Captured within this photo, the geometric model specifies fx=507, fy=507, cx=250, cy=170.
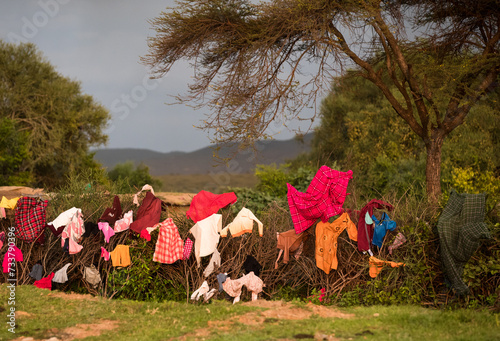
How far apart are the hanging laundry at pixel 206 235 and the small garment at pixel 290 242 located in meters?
0.95

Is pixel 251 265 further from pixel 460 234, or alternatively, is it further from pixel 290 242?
pixel 460 234

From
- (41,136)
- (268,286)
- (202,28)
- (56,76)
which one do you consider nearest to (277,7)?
(202,28)

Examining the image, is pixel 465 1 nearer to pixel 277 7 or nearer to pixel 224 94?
pixel 277 7

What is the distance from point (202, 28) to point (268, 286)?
7.74 meters

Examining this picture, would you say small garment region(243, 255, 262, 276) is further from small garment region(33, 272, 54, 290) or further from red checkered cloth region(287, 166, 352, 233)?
small garment region(33, 272, 54, 290)

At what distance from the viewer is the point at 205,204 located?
26.3ft

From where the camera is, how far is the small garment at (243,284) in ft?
24.1

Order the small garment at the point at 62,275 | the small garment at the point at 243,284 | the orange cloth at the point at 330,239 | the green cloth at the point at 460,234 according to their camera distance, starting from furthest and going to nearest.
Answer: the small garment at the point at 62,275
the small garment at the point at 243,284
the orange cloth at the point at 330,239
the green cloth at the point at 460,234

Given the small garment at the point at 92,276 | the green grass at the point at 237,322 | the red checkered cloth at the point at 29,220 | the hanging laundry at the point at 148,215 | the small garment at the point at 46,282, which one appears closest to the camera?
the green grass at the point at 237,322

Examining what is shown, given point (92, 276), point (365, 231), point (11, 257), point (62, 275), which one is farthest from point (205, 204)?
point (11, 257)

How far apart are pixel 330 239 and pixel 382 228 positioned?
742mm

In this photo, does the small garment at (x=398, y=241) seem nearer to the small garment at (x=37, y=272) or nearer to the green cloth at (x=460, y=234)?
the green cloth at (x=460, y=234)

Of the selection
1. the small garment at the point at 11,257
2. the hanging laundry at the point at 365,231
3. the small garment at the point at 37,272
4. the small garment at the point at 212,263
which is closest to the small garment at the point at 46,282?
the small garment at the point at 37,272

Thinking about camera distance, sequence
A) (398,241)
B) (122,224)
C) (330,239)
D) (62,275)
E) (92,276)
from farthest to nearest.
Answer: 1. (62,275)
2. (92,276)
3. (122,224)
4. (330,239)
5. (398,241)
